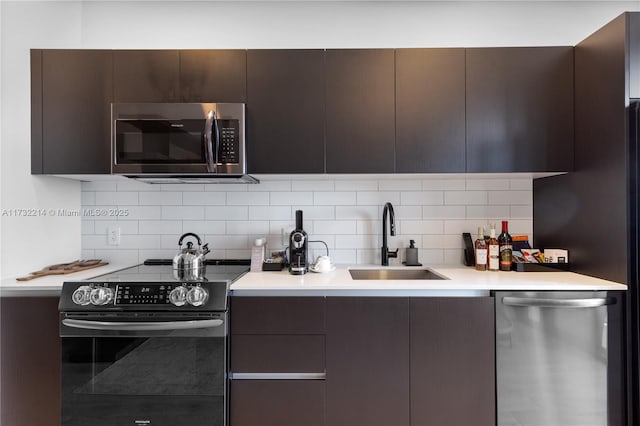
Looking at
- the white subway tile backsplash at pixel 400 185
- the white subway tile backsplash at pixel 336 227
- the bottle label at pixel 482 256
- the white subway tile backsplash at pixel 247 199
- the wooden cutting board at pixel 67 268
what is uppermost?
the white subway tile backsplash at pixel 400 185

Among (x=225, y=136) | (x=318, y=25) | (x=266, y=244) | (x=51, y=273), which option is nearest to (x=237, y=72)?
(x=225, y=136)

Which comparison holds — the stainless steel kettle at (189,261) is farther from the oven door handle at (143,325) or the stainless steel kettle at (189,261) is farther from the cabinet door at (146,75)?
the cabinet door at (146,75)

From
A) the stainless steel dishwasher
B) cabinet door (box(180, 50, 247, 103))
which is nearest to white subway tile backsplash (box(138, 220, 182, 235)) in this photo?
cabinet door (box(180, 50, 247, 103))

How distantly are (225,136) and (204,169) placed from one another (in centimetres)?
21

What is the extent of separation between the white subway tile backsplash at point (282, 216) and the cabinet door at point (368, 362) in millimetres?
698

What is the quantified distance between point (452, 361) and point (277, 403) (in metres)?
0.84

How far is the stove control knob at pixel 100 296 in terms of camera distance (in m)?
1.53

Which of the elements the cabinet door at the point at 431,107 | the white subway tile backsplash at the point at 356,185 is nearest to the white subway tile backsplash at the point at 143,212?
the white subway tile backsplash at the point at 356,185

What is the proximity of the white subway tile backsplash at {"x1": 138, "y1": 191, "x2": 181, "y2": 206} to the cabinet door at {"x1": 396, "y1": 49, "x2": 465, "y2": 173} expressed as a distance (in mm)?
1475

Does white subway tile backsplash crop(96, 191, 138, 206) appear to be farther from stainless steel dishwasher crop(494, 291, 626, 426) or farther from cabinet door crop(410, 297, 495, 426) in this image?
stainless steel dishwasher crop(494, 291, 626, 426)

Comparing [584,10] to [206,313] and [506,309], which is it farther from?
[206,313]

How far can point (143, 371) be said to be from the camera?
5.05 ft

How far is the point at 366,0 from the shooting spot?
7.47 ft

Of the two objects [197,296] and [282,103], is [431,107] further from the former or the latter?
[197,296]
